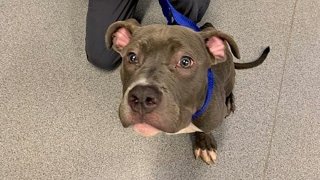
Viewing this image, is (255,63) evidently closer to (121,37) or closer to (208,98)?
(208,98)

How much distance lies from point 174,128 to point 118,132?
817mm

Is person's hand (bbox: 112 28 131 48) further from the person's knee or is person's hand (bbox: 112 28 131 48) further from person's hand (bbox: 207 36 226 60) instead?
the person's knee

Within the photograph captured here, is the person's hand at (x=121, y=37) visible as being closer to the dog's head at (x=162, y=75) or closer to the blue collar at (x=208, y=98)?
the dog's head at (x=162, y=75)

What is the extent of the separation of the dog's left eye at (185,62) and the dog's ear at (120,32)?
0.86ft

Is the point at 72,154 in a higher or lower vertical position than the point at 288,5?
lower

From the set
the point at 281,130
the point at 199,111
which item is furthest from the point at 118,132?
the point at 281,130

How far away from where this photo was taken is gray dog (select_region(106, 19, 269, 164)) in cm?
144

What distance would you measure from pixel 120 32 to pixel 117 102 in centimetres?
71

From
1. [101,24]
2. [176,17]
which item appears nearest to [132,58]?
[176,17]

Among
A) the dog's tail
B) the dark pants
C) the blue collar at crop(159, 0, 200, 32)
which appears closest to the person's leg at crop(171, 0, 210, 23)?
the dark pants

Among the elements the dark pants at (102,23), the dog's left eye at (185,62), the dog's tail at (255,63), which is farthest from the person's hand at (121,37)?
the dog's tail at (255,63)

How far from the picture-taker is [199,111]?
1765mm

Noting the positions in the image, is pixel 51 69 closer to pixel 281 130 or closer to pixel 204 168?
pixel 204 168

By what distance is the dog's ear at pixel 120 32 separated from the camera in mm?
1707
